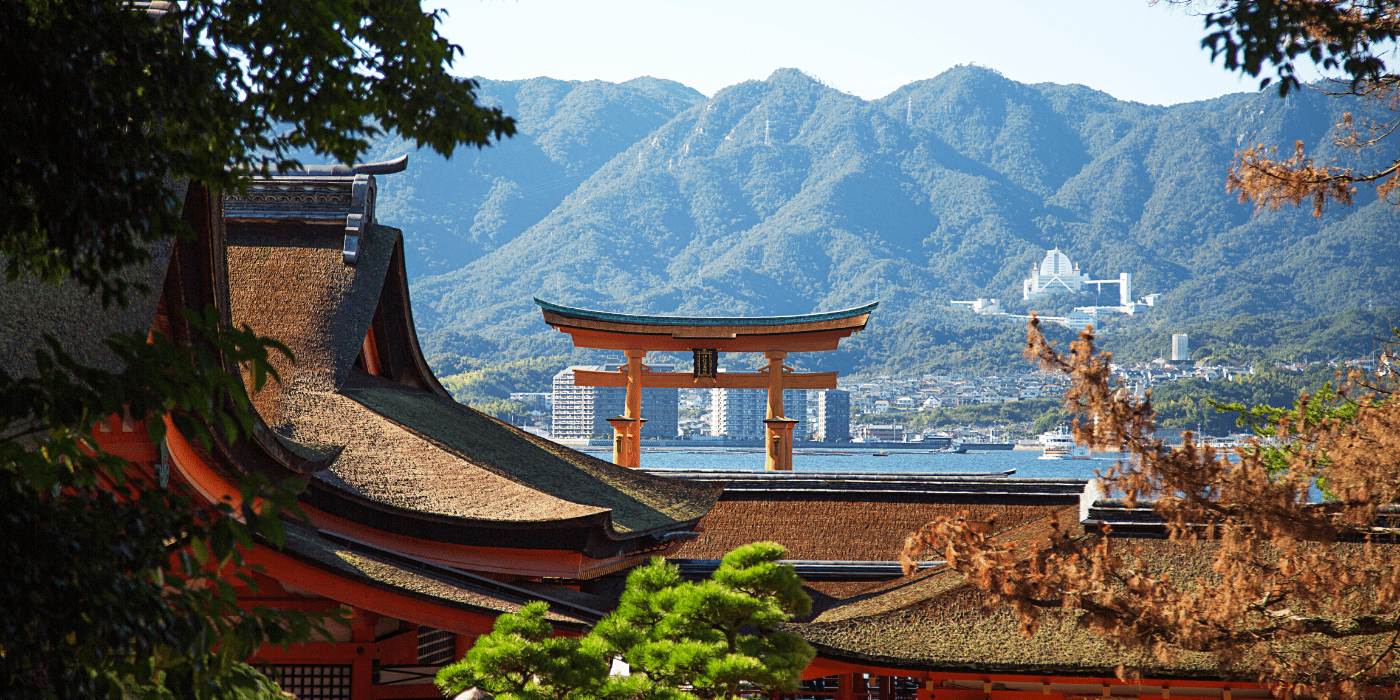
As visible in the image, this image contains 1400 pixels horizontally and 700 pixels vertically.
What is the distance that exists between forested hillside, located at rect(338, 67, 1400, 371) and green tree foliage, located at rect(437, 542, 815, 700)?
296ft

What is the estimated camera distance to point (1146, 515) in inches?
322

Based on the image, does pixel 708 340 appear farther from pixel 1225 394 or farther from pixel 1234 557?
pixel 1225 394

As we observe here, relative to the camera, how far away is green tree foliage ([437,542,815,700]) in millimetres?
4992

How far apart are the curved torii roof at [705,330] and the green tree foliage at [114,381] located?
1301 cm

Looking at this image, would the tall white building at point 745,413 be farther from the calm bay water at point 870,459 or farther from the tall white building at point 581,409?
the calm bay water at point 870,459

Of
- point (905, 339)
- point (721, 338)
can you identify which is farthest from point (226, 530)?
point (905, 339)

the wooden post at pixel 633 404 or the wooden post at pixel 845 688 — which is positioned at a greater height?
the wooden post at pixel 633 404

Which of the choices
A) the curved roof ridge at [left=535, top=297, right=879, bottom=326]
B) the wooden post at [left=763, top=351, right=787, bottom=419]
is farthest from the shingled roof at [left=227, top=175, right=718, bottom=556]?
the wooden post at [left=763, top=351, right=787, bottom=419]

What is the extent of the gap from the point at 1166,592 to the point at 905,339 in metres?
106

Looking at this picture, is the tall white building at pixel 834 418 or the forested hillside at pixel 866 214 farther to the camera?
the forested hillside at pixel 866 214

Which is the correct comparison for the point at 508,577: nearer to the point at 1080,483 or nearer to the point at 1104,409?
the point at 1104,409

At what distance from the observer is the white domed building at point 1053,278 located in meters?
118

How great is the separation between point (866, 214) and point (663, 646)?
126 m

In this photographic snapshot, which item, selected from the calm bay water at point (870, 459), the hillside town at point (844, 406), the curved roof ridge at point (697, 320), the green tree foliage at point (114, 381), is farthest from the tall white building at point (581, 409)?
the green tree foliage at point (114, 381)
